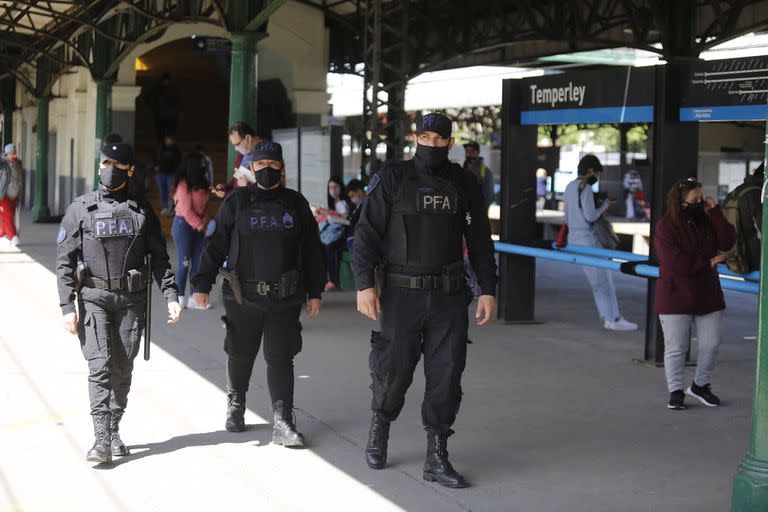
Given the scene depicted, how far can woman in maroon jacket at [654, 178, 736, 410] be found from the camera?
322 inches

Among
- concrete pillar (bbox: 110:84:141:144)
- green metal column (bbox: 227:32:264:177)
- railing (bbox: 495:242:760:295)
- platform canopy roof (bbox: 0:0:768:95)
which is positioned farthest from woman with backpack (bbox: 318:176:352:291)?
concrete pillar (bbox: 110:84:141:144)

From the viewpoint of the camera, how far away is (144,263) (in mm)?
6797

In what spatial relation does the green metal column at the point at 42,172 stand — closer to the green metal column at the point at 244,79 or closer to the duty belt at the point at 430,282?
the green metal column at the point at 244,79

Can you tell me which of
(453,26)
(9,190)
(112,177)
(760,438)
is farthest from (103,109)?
(760,438)

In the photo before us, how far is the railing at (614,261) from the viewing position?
28.9ft

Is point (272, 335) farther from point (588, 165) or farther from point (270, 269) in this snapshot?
point (588, 165)

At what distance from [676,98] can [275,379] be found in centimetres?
438

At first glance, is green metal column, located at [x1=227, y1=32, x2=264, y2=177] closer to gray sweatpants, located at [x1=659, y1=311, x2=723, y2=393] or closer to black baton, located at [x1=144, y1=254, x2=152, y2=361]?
gray sweatpants, located at [x1=659, y1=311, x2=723, y2=393]

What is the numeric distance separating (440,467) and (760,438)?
1.68 meters

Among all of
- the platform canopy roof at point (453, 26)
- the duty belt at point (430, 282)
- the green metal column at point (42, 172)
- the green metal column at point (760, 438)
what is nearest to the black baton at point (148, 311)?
the duty belt at point (430, 282)

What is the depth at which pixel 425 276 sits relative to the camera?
6.29 metres

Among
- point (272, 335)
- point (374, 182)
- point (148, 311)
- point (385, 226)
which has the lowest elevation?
point (272, 335)

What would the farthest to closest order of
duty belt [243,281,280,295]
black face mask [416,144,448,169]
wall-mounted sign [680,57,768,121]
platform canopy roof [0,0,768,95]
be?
platform canopy roof [0,0,768,95] < wall-mounted sign [680,57,768,121] < duty belt [243,281,280,295] < black face mask [416,144,448,169]

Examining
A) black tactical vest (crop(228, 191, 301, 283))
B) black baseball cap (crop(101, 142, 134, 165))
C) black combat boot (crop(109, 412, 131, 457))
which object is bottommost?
black combat boot (crop(109, 412, 131, 457))
